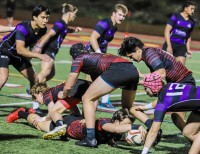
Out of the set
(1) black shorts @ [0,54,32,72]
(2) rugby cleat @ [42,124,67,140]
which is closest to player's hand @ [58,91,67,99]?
(2) rugby cleat @ [42,124,67,140]

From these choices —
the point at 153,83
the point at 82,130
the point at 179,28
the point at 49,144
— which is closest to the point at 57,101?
the point at 82,130

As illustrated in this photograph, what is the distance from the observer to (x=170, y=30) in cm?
1515

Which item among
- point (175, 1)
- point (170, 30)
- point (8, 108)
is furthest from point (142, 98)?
point (175, 1)

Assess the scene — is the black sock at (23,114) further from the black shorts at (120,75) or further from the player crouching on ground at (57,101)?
the black shorts at (120,75)

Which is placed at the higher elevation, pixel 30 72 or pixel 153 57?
pixel 153 57

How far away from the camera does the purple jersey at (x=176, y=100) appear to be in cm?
854

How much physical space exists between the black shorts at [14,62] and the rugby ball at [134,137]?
310 centimetres

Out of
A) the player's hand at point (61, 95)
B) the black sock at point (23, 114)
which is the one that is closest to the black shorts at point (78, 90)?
the player's hand at point (61, 95)

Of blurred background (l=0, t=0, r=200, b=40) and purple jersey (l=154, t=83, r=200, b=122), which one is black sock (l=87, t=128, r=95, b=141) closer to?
purple jersey (l=154, t=83, r=200, b=122)

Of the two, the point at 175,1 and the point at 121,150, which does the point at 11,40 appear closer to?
the point at 121,150

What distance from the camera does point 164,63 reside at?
9984 mm

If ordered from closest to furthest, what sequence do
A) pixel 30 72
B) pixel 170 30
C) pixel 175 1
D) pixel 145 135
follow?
pixel 145 135, pixel 30 72, pixel 170 30, pixel 175 1

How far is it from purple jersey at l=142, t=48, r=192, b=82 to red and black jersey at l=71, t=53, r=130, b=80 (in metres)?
0.41

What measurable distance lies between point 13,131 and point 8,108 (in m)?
2.35
